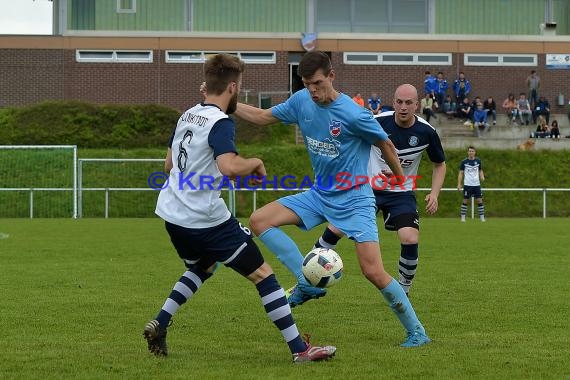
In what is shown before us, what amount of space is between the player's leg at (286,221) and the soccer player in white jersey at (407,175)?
4.13ft

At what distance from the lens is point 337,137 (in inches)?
284

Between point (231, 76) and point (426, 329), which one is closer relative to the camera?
point (231, 76)

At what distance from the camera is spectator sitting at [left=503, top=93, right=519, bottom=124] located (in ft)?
123

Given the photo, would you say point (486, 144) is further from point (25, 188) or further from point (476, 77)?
point (25, 188)

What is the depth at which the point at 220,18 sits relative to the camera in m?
39.9

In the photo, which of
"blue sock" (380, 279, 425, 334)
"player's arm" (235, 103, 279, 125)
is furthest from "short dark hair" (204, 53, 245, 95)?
"blue sock" (380, 279, 425, 334)

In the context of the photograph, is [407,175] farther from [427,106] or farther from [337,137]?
[427,106]

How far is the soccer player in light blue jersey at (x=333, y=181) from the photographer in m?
7.03

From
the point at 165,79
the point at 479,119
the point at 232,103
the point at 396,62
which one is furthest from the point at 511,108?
the point at 232,103

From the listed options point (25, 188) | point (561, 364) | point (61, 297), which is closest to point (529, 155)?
point (25, 188)

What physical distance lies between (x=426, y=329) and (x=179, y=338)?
192cm

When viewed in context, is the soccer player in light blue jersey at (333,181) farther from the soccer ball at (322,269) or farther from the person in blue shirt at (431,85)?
the person in blue shirt at (431,85)

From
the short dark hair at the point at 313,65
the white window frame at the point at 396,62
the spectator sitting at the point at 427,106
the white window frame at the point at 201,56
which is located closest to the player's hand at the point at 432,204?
the short dark hair at the point at 313,65

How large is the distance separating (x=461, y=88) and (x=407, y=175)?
2876cm
